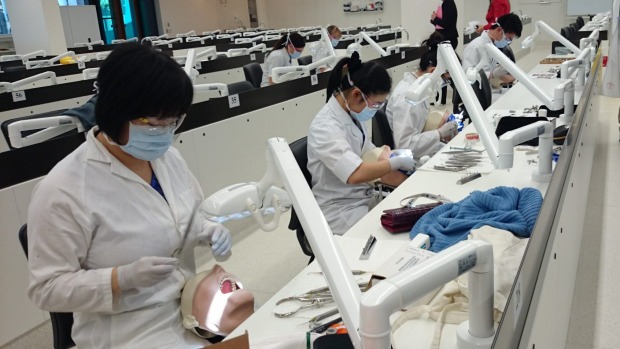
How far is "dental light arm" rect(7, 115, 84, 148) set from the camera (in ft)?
7.65

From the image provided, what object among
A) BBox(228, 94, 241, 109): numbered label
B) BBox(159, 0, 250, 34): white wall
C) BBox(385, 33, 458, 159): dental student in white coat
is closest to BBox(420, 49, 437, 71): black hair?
BBox(385, 33, 458, 159): dental student in white coat

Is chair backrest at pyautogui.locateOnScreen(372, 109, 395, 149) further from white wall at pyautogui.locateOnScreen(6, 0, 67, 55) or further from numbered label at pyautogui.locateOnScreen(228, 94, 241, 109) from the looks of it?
white wall at pyautogui.locateOnScreen(6, 0, 67, 55)

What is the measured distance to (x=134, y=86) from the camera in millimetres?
1217

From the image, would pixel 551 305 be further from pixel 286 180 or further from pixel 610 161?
pixel 610 161

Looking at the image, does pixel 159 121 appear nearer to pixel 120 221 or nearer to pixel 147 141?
pixel 147 141

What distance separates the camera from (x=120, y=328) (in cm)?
133

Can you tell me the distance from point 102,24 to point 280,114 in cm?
1123

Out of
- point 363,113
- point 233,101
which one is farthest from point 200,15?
point 363,113

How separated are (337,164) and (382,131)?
0.83 metres

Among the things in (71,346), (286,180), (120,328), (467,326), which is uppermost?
(286,180)

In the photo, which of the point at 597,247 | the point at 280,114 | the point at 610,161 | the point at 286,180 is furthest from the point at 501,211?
the point at 610,161

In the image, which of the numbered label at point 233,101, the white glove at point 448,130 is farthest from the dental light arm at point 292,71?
the white glove at point 448,130

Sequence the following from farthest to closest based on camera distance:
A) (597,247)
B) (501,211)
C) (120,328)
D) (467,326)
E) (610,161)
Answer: (610,161), (597,247), (501,211), (120,328), (467,326)

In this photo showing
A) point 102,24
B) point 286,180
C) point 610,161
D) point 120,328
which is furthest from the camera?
point 102,24
